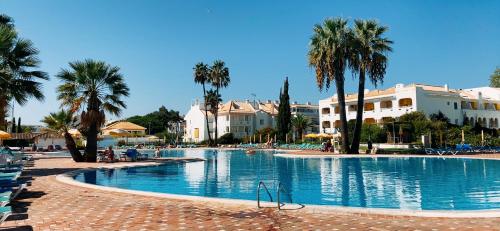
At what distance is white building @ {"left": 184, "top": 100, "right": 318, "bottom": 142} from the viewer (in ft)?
267

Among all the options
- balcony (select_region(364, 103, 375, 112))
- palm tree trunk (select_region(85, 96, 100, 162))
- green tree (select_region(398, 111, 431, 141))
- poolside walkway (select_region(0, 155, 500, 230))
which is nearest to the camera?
poolside walkway (select_region(0, 155, 500, 230))

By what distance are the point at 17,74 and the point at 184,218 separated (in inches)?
604

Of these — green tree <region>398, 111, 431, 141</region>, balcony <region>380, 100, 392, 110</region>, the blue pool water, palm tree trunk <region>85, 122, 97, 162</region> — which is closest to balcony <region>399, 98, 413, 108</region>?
balcony <region>380, 100, 392, 110</region>

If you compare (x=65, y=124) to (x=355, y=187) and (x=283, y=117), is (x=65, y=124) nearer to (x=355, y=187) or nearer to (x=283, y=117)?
(x=355, y=187)

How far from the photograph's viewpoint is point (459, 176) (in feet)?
61.8

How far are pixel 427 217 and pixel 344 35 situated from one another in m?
28.5

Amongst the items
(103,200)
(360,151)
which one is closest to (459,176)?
(103,200)

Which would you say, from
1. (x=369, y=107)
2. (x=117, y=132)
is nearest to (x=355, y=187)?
(x=117, y=132)

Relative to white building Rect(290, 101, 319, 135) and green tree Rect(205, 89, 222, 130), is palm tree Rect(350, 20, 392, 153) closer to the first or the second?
green tree Rect(205, 89, 222, 130)

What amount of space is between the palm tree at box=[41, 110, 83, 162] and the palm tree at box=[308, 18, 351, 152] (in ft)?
65.0

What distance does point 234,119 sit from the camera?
3199 inches

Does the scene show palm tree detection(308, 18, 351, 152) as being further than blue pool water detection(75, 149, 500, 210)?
Yes

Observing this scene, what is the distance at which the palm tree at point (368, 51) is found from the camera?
34.5 meters

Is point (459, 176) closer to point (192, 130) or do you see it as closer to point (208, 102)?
point (208, 102)
